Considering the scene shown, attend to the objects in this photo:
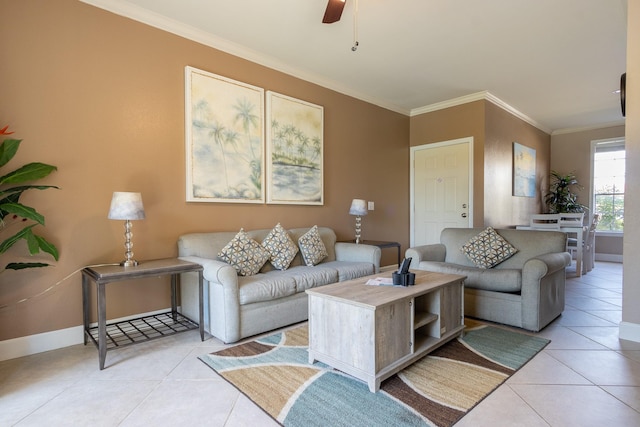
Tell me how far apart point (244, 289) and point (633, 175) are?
3.19 metres

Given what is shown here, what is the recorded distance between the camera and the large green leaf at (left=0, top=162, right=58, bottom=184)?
2.13 metres

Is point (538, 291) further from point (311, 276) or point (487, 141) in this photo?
point (487, 141)

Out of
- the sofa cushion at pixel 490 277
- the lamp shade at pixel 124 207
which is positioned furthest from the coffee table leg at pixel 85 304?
the sofa cushion at pixel 490 277

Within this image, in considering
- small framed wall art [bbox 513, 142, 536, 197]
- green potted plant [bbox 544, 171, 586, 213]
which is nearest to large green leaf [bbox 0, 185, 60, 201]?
small framed wall art [bbox 513, 142, 536, 197]

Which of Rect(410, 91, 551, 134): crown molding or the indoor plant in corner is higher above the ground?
Rect(410, 91, 551, 134): crown molding

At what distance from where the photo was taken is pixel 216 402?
179cm

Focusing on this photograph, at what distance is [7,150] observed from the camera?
7.00 ft

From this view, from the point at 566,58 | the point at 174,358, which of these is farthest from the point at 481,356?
the point at 566,58

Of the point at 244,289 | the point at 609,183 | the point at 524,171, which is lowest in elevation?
the point at 244,289

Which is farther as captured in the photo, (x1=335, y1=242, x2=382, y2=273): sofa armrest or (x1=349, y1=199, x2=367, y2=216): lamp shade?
(x1=349, y1=199, x2=367, y2=216): lamp shade

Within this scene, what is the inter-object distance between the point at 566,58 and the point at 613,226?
4829 millimetres

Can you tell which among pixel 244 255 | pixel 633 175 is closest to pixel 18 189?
pixel 244 255

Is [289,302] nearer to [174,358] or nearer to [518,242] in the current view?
[174,358]

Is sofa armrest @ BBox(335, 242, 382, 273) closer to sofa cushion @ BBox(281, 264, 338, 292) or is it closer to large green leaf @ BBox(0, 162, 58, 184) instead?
sofa cushion @ BBox(281, 264, 338, 292)
